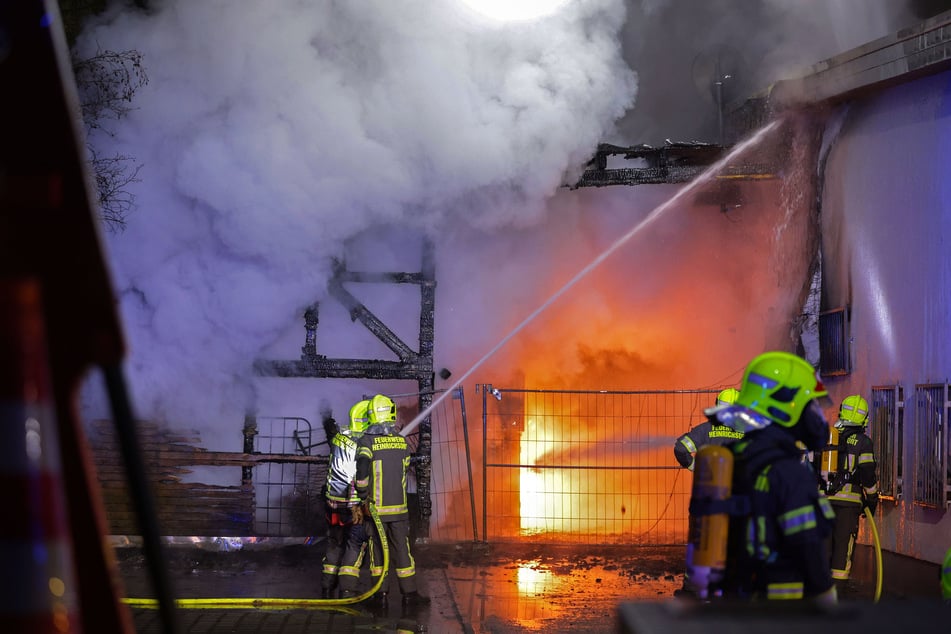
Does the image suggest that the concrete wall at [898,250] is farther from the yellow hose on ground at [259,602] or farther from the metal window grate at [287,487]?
the metal window grate at [287,487]

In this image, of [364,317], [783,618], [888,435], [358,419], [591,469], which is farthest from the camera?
[591,469]

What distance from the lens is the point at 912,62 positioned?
32.8 ft

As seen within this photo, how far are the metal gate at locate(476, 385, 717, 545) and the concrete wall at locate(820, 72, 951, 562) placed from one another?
2.46 metres

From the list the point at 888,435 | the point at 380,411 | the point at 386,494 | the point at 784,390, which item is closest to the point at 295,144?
the point at 380,411

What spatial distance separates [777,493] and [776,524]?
14cm

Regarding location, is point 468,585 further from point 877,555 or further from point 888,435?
point 888,435

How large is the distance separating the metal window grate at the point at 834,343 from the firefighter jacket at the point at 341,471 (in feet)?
23.3

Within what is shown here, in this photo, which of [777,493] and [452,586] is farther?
[452,586]

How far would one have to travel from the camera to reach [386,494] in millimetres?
7980

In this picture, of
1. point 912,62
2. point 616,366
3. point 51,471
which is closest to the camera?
point 51,471

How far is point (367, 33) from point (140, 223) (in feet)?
11.8

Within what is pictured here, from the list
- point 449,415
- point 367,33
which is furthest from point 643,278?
point 367,33

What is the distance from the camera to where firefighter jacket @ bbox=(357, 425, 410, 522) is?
7.93 metres

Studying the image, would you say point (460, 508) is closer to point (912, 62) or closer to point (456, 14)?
point (456, 14)
